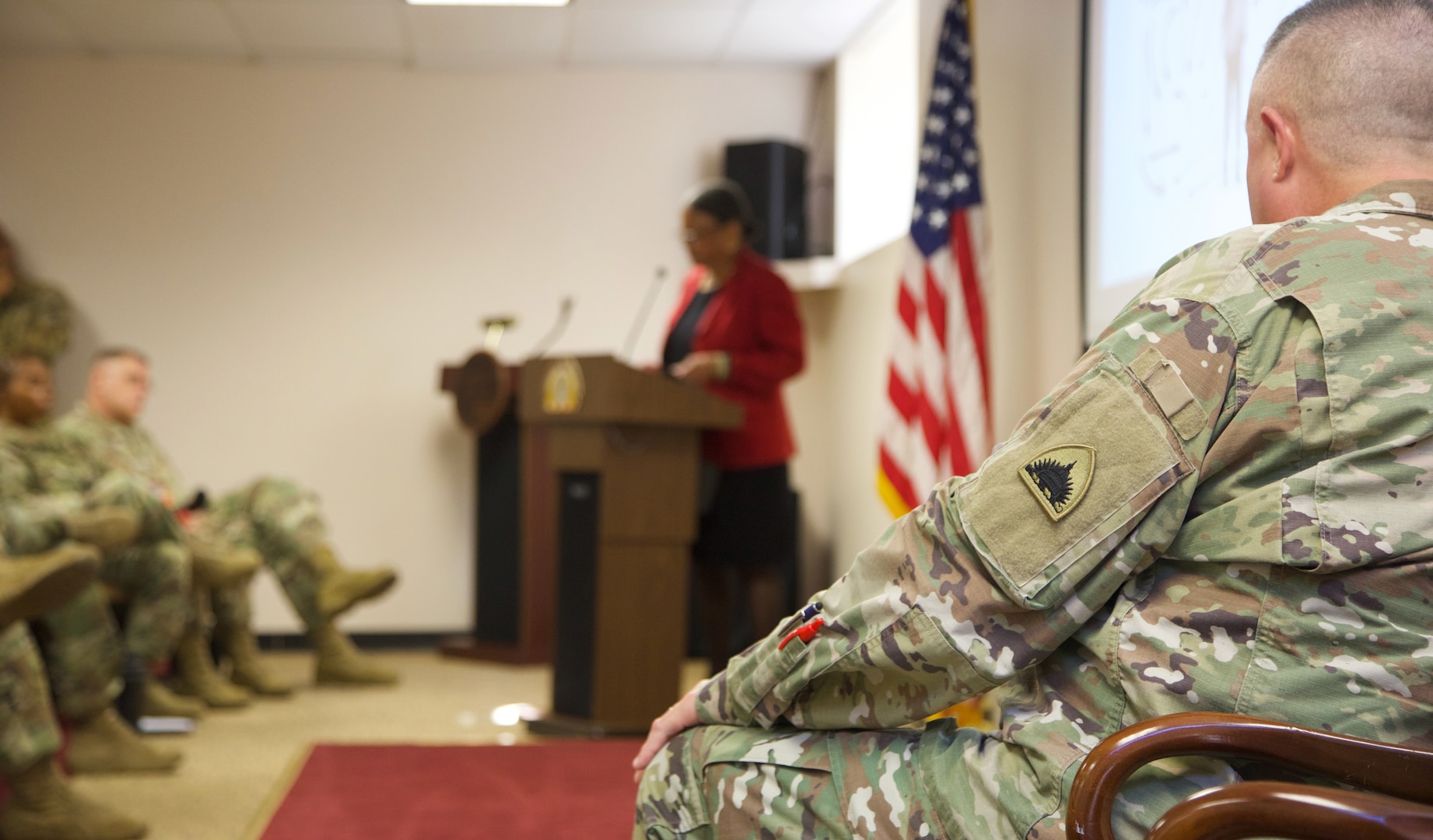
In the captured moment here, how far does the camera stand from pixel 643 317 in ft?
16.2

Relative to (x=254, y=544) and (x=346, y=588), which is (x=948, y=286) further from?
(x=254, y=544)

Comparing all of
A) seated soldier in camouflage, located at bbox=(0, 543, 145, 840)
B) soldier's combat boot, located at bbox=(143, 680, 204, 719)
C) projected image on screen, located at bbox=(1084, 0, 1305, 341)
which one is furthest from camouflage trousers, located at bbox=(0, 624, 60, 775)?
projected image on screen, located at bbox=(1084, 0, 1305, 341)

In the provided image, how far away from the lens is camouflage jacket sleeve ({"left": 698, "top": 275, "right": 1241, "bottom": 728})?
848 mm

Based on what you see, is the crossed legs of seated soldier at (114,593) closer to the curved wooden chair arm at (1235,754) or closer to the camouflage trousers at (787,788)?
the camouflage trousers at (787,788)

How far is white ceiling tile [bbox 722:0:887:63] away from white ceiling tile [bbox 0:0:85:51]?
254cm

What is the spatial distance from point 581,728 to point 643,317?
7.34 feet

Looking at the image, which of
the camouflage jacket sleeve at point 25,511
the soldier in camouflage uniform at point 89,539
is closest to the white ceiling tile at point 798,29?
the soldier in camouflage uniform at point 89,539

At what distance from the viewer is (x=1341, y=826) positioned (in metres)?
0.71

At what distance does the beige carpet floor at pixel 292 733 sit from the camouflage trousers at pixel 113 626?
22 cm

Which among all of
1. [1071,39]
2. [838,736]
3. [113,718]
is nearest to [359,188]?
[113,718]

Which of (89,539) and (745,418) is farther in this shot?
(745,418)

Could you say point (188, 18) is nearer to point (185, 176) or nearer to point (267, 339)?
point (185, 176)

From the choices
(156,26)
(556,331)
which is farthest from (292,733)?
(156,26)

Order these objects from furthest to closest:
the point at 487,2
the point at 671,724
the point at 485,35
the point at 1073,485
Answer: the point at 485,35
the point at 487,2
the point at 671,724
the point at 1073,485
